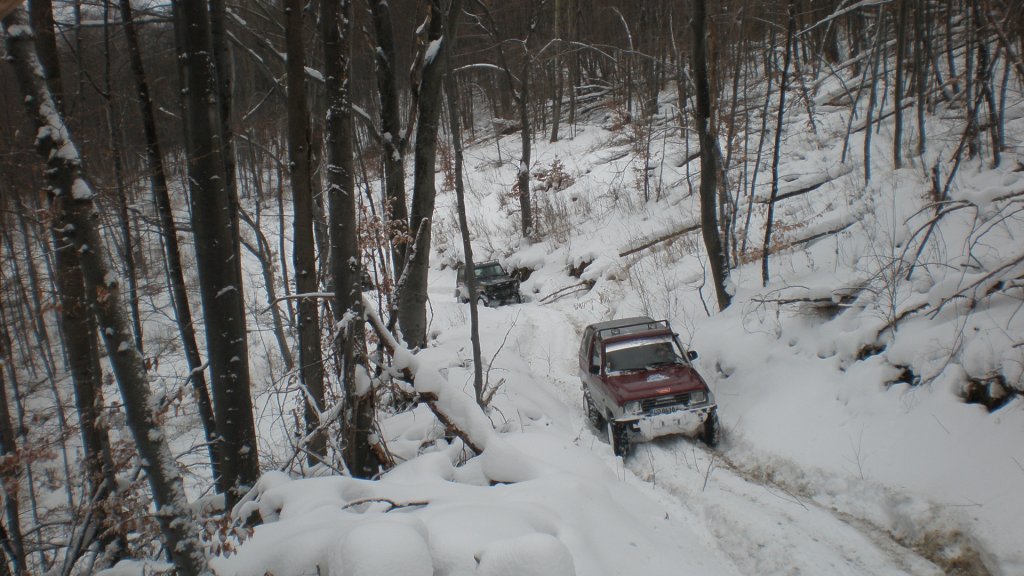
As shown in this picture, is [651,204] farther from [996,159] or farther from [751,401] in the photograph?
[751,401]

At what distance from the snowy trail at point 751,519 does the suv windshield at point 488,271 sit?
11.9m

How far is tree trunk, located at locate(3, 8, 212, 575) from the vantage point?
3.61m

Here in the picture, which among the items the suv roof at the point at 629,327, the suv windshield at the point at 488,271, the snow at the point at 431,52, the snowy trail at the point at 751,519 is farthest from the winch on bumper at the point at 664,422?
the suv windshield at the point at 488,271

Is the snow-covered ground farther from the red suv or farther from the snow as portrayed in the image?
the snow

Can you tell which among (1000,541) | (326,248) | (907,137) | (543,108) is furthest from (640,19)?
(1000,541)

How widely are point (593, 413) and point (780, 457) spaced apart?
9.74ft

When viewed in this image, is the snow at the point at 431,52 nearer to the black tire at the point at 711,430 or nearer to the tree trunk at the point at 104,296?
the tree trunk at the point at 104,296

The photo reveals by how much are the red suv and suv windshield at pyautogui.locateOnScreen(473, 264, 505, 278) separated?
10.9m

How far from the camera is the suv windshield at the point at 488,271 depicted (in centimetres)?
2056

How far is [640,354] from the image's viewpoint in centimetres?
897

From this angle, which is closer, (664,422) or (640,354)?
(664,422)

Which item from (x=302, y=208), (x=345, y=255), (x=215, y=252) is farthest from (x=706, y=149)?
(x=215, y=252)

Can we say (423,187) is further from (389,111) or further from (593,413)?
(593,413)

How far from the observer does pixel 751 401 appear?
854cm
